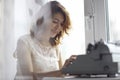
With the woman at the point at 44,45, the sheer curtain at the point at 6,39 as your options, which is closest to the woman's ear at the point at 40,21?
the woman at the point at 44,45

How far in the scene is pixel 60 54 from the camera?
1.44 m

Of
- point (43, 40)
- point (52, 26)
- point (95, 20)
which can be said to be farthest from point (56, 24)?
point (95, 20)

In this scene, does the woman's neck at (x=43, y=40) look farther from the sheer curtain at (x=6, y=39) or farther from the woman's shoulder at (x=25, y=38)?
the sheer curtain at (x=6, y=39)

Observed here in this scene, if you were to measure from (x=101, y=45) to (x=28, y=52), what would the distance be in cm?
45

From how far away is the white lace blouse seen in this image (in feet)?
4.09

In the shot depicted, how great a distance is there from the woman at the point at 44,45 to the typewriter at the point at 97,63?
255mm

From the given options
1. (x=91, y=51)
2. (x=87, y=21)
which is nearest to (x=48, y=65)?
(x=91, y=51)

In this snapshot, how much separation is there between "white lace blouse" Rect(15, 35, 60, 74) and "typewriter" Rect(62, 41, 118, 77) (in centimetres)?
34

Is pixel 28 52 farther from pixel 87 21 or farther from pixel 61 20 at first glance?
pixel 87 21

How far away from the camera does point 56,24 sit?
55.4 inches

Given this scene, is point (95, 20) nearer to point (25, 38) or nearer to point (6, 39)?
point (25, 38)

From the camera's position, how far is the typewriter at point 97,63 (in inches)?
37.2

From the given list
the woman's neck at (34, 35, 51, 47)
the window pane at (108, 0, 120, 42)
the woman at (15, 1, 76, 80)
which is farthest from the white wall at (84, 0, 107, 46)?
the woman's neck at (34, 35, 51, 47)

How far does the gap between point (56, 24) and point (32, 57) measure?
26cm
